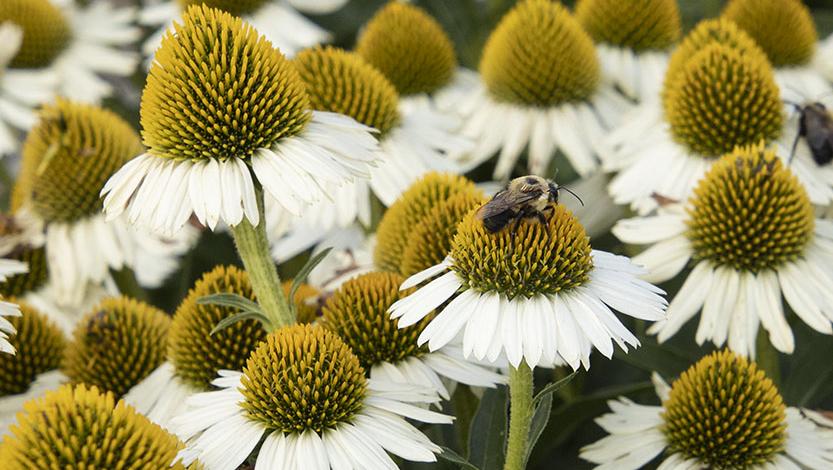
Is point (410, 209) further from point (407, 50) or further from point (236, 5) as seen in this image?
point (236, 5)

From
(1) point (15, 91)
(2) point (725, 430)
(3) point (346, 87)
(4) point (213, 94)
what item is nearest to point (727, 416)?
(2) point (725, 430)

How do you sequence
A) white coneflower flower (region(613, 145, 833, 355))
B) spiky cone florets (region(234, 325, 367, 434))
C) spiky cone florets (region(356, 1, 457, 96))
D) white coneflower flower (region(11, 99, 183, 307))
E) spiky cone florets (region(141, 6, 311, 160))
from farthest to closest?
spiky cone florets (region(356, 1, 457, 96)), white coneflower flower (region(11, 99, 183, 307)), white coneflower flower (region(613, 145, 833, 355)), spiky cone florets (region(141, 6, 311, 160)), spiky cone florets (region(234, 325, 367, 434))

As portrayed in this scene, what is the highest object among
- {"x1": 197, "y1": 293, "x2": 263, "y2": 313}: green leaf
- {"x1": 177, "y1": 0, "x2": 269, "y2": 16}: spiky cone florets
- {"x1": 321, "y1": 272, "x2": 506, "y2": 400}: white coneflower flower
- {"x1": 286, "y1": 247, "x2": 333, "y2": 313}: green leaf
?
{"x1": 286, "y1": 247, "x2": 333, "y2": 313}: green leaf

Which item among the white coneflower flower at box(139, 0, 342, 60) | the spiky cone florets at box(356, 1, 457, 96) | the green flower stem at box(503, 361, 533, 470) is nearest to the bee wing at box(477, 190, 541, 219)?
the green flower stem at box(503, 361, 533, 470)

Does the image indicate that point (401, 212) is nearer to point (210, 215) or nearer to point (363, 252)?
point (363, 252)

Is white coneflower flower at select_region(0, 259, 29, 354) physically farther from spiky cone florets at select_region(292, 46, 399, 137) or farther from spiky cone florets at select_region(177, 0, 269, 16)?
spiky cone florets at select_region(177, 0, 269, 16)

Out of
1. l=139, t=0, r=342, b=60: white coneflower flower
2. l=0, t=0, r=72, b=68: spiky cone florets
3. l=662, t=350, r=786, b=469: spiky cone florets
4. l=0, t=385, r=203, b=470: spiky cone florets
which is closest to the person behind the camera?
l=0, t=385, r=203, b=470: spiky cone florets

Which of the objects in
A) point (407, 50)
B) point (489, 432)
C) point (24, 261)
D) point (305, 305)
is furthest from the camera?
point (407, 50)
